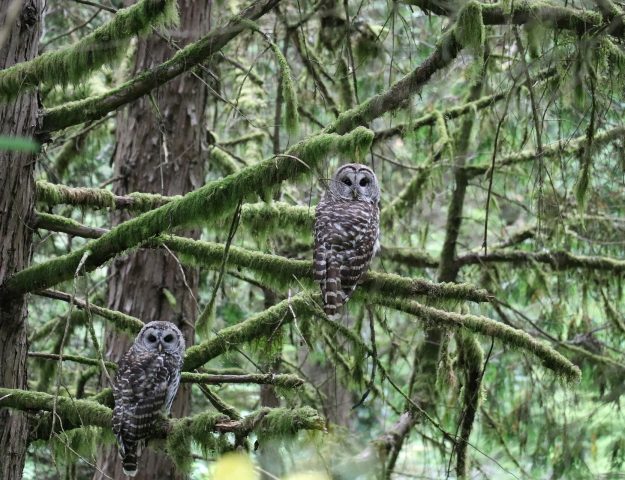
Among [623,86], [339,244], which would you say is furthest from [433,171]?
[623,86]

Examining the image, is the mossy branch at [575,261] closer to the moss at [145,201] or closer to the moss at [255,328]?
the moss at [255,328]

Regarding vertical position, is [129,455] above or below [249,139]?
below

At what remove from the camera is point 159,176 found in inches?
250

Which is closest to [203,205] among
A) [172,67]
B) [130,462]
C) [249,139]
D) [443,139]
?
[172,67]

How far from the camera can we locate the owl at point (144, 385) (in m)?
4.48

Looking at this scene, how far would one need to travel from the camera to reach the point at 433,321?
13.6ft

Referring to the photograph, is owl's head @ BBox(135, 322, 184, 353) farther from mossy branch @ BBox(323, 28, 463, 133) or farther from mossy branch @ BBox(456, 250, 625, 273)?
mossy branch @ BBox(456, 250, 625, 273)

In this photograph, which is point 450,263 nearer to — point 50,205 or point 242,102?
point 242,102

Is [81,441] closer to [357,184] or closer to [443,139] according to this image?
[357,184]

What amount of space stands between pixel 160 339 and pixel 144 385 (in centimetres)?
37

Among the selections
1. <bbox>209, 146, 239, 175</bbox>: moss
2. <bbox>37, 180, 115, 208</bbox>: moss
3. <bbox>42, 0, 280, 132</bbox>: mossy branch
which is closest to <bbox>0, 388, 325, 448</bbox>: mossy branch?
<bbox>37, 180, 115, 208</bbox>: moss

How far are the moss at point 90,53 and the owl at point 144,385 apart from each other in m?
1.72

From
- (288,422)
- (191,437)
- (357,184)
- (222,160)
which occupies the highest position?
(222,160)

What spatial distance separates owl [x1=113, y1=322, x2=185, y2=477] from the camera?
177 inches
